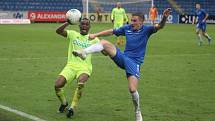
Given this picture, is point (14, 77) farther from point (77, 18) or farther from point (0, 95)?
point (77, 18)

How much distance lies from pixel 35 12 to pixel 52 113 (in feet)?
158

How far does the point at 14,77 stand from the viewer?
50.5ft

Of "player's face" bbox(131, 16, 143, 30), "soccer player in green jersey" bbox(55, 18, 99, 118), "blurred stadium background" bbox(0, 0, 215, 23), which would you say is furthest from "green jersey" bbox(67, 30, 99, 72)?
"blurred stadium background" bbox(0, 0, 215, 23)

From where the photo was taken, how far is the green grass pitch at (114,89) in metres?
10.5

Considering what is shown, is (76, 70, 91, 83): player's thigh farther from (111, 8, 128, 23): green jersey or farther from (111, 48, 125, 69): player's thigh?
(111, 8, 128, 23): green jersey

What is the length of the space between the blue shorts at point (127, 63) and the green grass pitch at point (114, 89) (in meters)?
0.92

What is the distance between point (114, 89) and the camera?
13719 mm

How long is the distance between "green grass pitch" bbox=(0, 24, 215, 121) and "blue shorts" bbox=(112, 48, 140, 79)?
3.01 ft

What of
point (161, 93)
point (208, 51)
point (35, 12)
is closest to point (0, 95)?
point (161, 93)

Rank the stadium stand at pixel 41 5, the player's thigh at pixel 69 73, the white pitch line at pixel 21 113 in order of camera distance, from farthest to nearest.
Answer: the stadium stand at pixel 41 5 → the player's thigh at pixel 69 73 → the white pitch line at pixel 21 113

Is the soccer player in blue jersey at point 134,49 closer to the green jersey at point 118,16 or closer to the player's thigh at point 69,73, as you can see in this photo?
the player's thigh at point 69,73

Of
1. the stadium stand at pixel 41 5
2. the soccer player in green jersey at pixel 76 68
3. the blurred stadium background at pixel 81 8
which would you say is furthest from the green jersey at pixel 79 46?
the stadium stand at pixel 41 5

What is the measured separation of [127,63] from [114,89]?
417 centimetres

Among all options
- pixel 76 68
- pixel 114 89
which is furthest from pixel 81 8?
pixel 76 68
